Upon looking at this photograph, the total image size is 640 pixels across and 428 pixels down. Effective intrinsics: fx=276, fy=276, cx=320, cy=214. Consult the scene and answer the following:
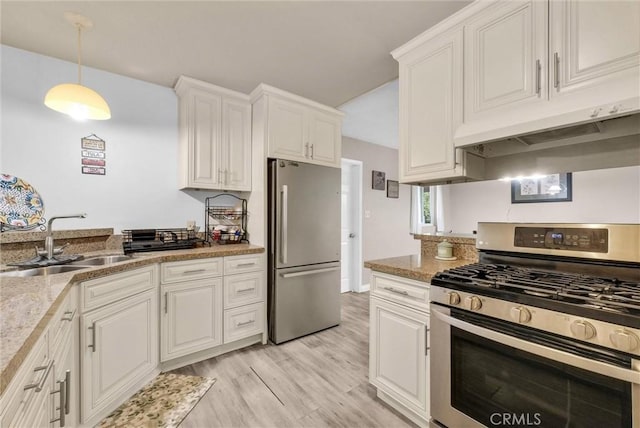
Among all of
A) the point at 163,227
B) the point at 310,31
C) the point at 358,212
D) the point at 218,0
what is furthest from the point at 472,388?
the point at 358,212

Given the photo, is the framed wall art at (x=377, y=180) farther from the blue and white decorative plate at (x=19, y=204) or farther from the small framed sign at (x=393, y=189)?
the blue and white decorative plate at (x=19, y=204)

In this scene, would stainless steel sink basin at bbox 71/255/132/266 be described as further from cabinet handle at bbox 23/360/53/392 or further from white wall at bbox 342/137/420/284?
white wall at bbox 342/137/420/284

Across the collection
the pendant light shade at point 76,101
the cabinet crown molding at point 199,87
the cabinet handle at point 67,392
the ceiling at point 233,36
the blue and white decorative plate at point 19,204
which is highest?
the ceiling at point 233,36

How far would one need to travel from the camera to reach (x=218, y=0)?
5.36 feet

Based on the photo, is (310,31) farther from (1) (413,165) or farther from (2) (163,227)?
(2) (163,227)

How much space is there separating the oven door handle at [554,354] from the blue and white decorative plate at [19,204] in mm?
2937

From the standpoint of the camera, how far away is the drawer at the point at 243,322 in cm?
236

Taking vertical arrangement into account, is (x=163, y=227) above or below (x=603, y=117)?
below

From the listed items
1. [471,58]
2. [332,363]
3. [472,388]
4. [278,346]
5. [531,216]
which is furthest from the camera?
[531,216]

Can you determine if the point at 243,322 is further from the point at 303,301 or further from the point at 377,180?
the point at 377,180

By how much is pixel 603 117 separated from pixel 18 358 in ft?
6.67

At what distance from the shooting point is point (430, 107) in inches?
71.3

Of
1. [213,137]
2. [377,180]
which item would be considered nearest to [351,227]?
[377,180]

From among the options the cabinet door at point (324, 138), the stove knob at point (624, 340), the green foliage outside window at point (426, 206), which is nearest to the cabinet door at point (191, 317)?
the cabinet door at point (324, 138)
